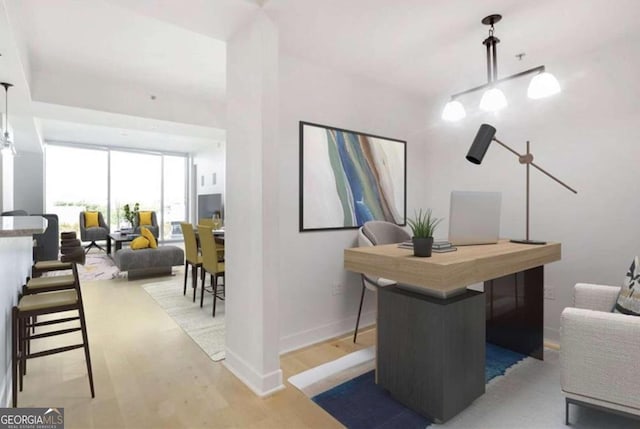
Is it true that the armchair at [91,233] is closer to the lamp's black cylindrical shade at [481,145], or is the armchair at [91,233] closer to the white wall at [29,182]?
the white wall at [29,182]

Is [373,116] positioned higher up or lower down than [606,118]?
higher up

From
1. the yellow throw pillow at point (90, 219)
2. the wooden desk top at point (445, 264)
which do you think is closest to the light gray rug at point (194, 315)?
the wooden desk top at point (445, 264)

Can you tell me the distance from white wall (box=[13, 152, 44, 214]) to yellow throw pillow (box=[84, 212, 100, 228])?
90 centimetres

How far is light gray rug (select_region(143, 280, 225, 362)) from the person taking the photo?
9.27 ft

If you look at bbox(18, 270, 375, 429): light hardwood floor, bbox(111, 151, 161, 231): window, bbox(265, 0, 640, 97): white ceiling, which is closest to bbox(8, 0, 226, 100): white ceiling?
bbox(265, 0, 640, 97): white ceiling

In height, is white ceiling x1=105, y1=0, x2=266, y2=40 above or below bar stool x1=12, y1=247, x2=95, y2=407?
above

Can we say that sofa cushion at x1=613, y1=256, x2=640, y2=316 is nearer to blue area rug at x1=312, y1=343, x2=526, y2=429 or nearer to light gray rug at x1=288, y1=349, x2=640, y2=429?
light gray rug at x1=288, y1=349, x2=640, y2=429

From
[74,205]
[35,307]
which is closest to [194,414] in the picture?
[35,307]

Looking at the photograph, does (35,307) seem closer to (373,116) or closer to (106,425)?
(106,425)

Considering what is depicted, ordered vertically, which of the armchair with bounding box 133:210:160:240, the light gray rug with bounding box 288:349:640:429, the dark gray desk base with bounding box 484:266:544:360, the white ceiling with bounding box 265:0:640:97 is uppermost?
the white ceiling with bounding box 265:0:640:97

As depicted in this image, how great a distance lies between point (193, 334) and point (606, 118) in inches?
153

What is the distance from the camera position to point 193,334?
3023mm

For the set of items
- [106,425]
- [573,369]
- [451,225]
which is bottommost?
[106,425]

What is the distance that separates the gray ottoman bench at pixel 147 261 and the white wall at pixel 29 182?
390 cm
